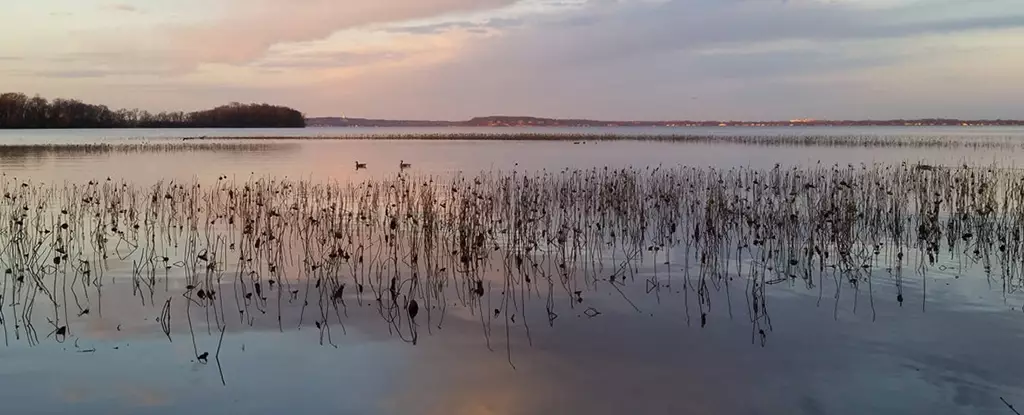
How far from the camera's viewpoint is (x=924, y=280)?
322 inches

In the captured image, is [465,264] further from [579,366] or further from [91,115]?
[91,115]

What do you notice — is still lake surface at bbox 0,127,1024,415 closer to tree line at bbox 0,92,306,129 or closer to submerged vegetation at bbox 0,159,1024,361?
submerged vegetation at bbox 0,159,1024,361

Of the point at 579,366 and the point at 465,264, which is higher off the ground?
the point at 465,264

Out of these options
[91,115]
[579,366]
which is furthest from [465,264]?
[91,115]

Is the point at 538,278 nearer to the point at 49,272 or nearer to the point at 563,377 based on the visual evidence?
the point at 563,377

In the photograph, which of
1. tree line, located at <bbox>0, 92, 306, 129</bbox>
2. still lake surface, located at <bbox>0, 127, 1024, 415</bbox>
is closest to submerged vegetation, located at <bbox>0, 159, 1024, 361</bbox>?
still lake surface, located at <bbox>0, 127, 1024, 415</bbox>

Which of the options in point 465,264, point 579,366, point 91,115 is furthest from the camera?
point 91,115

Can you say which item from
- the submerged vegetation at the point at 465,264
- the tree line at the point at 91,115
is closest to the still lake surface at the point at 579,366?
the submerged vegetation at the point at 465,264

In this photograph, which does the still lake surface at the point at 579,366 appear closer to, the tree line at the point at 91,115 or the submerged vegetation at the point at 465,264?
the submerged vegetation at the point at 465,264

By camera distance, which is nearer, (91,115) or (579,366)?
(579,366)

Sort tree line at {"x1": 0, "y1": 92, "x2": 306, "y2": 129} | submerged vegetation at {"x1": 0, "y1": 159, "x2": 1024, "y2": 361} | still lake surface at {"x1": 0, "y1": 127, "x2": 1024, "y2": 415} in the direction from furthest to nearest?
1. tree line at {"x1": 0, "y1": 92, "x2": 306, "y2": 129}
2. submerged vegetation at {"x1": 0, "y1": 159, "x2": 1024, "y2": 361}
3. still lake surface at {"x1": 0, "y1": 127, "x2": 1024, "y2": 415}

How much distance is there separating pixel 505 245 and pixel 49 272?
5.53m

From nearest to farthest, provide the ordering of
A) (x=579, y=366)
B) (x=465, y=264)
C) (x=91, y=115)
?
(x=579, y=366)
(x=465, y=264)
(x=91, y=115)

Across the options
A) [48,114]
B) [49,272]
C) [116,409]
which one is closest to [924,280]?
[116,409]
